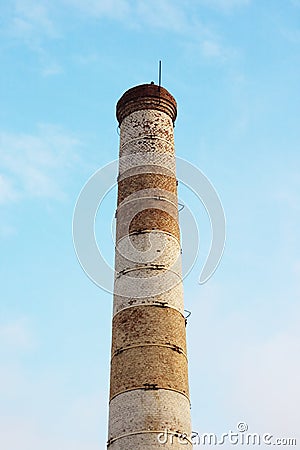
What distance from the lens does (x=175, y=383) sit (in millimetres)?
15703

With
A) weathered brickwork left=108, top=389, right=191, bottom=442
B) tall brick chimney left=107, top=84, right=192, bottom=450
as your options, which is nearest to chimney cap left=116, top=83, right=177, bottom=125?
tall brick chimney left=107, top=84, right=192, bottom=450

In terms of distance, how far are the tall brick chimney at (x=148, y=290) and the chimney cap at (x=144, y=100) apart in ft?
0.11

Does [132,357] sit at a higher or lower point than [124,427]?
higher

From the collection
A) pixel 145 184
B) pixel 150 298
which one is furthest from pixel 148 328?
pixel 145 184

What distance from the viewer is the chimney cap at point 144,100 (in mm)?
20391

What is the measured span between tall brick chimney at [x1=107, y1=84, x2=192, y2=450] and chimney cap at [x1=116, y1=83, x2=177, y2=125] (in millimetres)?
33

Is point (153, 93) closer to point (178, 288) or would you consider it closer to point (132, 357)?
point (178, 288)

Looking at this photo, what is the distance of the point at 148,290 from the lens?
16.9 m

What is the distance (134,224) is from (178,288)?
230 cm

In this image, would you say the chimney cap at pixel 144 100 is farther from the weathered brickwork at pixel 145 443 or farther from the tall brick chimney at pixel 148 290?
the weathered brickwork at pixel 145 443

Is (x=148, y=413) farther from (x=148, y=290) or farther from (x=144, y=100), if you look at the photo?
(x=144, y=100)

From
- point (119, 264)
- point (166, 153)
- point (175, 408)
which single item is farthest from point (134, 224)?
point (175, 408)

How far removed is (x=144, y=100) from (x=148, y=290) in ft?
22.3

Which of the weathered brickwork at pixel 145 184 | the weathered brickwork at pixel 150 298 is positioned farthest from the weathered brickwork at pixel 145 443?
the weathered brickwork at pixel 145 184
